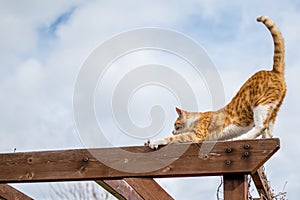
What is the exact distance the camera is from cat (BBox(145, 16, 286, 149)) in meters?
3.86

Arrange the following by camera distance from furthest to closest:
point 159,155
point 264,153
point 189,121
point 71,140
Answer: point 189,121 < point 71,140 < point 159,155 < point 264,153

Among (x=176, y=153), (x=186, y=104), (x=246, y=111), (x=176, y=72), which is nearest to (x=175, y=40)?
(x=176, y=72)

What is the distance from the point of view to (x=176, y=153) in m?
2.84

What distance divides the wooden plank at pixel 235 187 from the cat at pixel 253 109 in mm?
1076

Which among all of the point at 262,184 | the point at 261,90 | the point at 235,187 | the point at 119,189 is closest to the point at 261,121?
the point at 261,90

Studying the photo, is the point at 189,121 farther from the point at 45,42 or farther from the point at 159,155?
the point at 45,42

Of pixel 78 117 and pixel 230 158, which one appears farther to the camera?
pixel 78 117

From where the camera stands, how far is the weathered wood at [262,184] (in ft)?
10.3

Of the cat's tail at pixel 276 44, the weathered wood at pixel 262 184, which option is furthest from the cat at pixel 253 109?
the weathered wood at pixel 262 184

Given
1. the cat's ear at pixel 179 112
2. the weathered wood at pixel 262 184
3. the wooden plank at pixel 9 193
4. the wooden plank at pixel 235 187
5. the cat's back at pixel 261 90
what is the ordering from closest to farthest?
the wooden plank at pixel 235 187, the weathered wood at pixel 262 184, the cat's back at pixel 261 90, the wooden plank at pixel 9 193, the cat's ear at pixel 179 112

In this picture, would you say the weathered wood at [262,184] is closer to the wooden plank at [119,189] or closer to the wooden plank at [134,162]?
the wooden plank at [134,162]

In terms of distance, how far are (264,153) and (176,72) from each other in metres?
1.18

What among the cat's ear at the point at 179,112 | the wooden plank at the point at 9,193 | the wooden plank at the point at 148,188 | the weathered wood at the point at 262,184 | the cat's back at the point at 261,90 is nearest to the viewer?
the weathered wood at the point at 262,184

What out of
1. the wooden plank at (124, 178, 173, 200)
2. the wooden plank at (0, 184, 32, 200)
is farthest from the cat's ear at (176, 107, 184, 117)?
the wooden plank at (0, 184, 32, 200)
